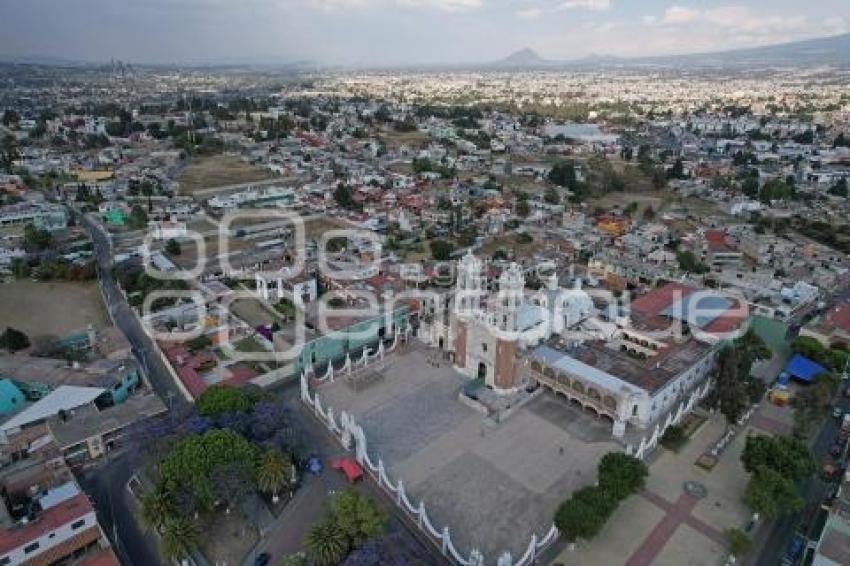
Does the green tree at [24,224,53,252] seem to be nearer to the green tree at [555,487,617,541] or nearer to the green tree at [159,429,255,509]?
the green tree at [159,429,255,509]

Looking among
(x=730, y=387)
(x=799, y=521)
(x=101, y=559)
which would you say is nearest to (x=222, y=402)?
(x=101, y=559)

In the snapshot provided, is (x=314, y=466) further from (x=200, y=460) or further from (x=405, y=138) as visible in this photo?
(x=405, y=138)

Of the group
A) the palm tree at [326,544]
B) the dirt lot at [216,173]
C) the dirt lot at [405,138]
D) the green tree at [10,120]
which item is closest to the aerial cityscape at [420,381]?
the palm tree at [326,544]

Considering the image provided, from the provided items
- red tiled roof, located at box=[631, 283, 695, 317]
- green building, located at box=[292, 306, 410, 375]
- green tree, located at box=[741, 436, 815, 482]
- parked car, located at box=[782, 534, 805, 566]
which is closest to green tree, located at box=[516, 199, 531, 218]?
red tiled roof, located at box=[631, 283, 695, 317]

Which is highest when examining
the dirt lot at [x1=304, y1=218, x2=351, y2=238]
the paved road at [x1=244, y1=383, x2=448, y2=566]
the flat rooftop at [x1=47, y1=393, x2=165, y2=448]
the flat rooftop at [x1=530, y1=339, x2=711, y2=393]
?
the flat rooftop at [x1=530, y1=339, x2=711, y2=393]

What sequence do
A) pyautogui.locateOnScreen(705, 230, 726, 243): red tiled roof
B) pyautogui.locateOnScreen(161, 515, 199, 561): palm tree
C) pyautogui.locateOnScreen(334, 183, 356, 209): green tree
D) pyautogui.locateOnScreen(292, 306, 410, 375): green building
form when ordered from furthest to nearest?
pyautogui.locateOnScreen(334, 183, 356, 209): green tree < pyautogui.locateOnScreen(705, 230, 726, 243): red tiled roof < pyautogui.locateOnScreen(292, 306, 410, 375): green building < pyautogui.locateOnScreen(161, 515, 199, 561): palm tree
